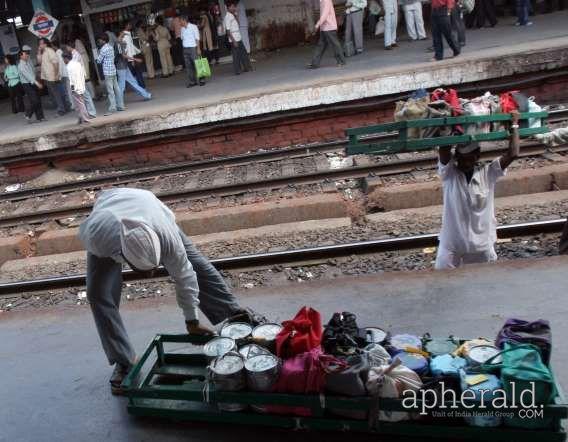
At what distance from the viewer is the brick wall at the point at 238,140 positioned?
11.1m

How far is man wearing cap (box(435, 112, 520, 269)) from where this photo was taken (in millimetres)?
4699

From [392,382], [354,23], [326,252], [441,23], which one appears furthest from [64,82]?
[392,382]

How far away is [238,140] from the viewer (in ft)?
37.8

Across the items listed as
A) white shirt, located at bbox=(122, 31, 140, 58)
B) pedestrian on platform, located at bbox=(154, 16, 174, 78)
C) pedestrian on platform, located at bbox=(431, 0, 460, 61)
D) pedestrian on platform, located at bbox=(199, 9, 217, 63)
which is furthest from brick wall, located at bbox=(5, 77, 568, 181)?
pedestrian on platform, located at bbox=(199, 9, 217, 63)

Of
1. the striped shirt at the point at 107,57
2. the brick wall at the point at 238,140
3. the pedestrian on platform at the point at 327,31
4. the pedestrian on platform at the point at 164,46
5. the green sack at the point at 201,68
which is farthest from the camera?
the pedestrian on platform at the point at 164,46

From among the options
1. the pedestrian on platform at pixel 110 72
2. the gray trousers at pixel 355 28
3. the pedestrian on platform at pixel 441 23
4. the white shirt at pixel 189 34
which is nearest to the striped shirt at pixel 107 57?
the pedestrian on platform at pixel 110 72

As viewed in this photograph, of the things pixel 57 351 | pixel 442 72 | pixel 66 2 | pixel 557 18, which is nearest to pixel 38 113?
pixel 66 2

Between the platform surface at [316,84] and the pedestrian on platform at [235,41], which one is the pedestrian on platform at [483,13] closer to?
the platform surface at [316,84]

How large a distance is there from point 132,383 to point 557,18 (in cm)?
1379

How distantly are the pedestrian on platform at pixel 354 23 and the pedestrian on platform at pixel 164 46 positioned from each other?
15.7 feet

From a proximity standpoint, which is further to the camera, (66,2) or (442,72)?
(66,2)

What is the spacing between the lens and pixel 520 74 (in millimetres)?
10883

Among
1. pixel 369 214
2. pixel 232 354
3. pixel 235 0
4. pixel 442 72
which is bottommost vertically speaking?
pixel 369 214

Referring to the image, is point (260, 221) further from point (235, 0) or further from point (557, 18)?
point (557, 18)
